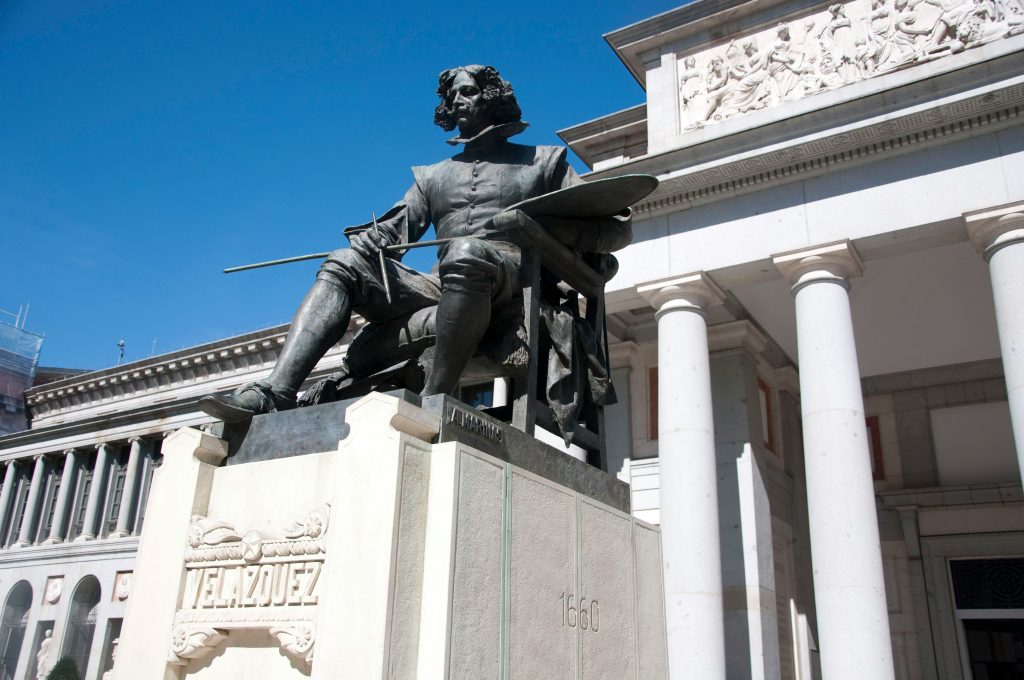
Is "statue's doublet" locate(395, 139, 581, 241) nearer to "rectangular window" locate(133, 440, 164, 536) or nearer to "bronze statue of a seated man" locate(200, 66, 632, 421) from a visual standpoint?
"bronze statue of a seated man" locate(200, 66, 632, 421)

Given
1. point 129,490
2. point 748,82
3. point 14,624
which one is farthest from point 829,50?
point 14,624

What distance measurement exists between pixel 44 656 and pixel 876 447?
37630 mm

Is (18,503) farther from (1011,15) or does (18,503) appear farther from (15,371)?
(1011,15)

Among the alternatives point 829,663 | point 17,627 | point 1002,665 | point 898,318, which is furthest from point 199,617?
point 17,627

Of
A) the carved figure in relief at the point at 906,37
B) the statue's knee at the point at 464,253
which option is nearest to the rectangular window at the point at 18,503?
the carved figure in relief at the point at 906,37

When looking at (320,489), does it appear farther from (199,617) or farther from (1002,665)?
(1002,665)

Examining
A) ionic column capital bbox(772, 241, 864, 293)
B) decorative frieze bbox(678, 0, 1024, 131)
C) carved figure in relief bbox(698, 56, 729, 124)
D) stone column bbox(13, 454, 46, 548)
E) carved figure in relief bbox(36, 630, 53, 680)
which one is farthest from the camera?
stone column bbox(13, 454, 46, 548)

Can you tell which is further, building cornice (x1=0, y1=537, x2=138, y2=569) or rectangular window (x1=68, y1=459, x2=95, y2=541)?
rectangular window (x1=68, y1=459, x2=95, y2=541)

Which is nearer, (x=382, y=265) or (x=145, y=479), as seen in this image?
(x=382, y=265)

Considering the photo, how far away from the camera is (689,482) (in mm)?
14156

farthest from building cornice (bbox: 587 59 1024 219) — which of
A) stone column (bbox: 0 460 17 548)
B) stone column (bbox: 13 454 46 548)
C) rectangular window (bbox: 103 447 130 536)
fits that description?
stone column (bbox: 0 460 17 548)

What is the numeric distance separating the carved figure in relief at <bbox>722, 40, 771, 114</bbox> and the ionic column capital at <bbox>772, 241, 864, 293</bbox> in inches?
131

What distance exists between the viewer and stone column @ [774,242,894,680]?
39.8ft

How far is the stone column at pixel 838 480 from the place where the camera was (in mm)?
12133
